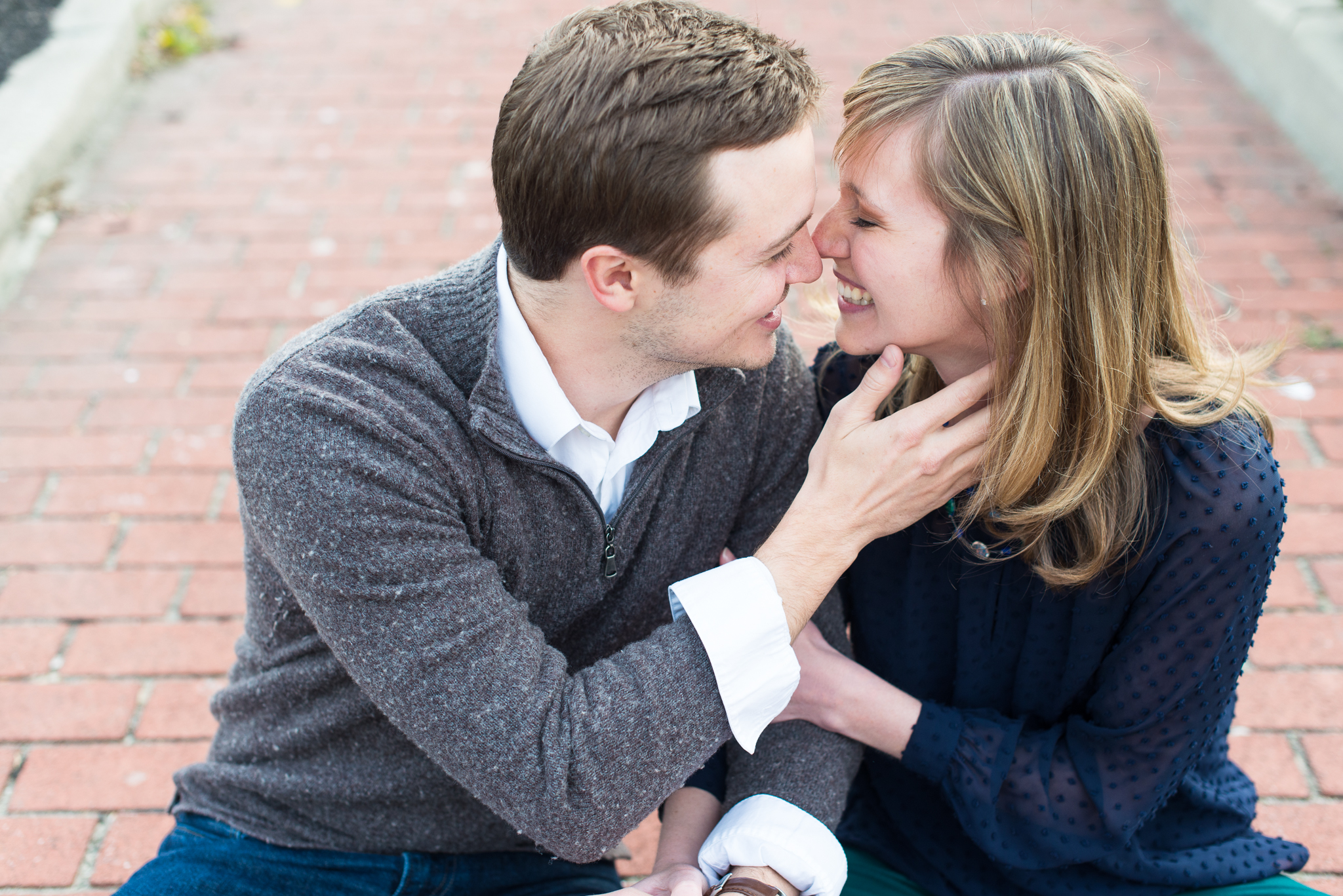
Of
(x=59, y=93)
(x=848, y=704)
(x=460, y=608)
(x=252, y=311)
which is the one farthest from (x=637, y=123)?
(x=59, y=93)

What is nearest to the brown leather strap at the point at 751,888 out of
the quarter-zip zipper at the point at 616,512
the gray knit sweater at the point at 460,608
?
the gray knit sweater at the point at 460,608

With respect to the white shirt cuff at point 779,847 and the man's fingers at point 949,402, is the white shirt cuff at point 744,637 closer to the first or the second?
the white shirt cuff at point 779,847

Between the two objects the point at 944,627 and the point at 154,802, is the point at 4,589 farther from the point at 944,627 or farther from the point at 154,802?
the point at 944,627

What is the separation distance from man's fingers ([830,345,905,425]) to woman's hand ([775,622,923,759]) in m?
0.42

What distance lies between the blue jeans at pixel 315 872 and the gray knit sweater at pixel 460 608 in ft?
0.10

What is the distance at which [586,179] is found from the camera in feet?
5.52

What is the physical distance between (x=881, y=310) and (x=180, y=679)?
2.04 m

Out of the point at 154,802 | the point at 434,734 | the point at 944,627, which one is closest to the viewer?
the point at 434,734

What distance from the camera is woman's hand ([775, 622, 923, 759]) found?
194 cm

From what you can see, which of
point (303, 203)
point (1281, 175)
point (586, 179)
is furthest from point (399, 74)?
point (586, 179)

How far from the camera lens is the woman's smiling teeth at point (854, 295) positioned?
1.89m

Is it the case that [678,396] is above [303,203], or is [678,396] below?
above

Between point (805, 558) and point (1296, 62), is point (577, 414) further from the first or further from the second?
point (1296, 62)

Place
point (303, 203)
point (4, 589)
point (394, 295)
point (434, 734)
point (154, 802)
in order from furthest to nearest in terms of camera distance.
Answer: point (303, 203), point (4, 589), point (154, 802), point (394, 295), point (434, 734)
